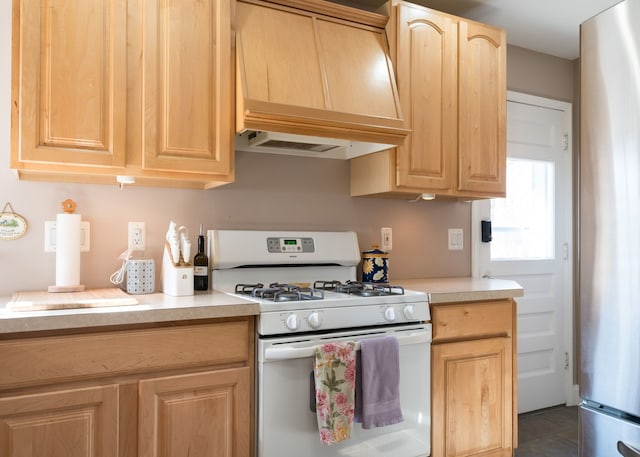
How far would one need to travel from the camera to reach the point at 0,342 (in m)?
1.46

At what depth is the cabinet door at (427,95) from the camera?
245 cm

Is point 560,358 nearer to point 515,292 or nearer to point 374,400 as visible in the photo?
point 515,292

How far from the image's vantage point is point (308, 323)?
1.86 m

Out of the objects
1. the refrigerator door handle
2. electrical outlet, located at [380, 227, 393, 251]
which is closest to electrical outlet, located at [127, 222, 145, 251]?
electrical outlet, located at [380, 227, 393, 251]

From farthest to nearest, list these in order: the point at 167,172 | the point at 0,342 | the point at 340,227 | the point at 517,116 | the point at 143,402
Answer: the point at 517,116, the point at 340,227, the point at 167,172, the point at 143,402, the point at 0,342

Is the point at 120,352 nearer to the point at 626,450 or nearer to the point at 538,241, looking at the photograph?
the point at 626,450

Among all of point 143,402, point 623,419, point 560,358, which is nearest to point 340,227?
point 143,402

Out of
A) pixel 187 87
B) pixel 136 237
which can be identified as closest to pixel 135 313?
pixel 136 237

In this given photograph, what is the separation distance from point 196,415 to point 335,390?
0.50m

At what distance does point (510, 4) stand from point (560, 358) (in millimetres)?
2349

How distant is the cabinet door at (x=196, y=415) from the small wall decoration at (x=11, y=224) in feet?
2.83

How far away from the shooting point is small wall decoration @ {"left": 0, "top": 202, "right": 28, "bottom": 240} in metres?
1.97

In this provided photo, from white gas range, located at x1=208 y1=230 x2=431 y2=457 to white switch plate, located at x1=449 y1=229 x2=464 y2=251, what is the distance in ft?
2.44

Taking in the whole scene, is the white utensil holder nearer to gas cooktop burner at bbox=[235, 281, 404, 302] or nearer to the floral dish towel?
gas cooktop burner at bbox=[235, 281, 404, 302]
